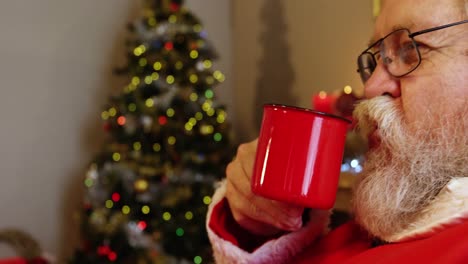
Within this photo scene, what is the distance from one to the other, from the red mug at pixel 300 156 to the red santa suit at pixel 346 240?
0.41ft

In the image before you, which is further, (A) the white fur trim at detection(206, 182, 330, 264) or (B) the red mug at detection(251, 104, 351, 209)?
(A) the white fur trim at detection(206, 182, 330, 264)

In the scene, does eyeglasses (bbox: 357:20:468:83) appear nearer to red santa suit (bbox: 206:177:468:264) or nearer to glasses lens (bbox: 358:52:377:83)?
glasses lens (bbox: 358:52:377:83)

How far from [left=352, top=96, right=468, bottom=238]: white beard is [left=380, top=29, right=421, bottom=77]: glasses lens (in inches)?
2.3

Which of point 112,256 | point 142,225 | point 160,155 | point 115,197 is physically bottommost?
point 112,256

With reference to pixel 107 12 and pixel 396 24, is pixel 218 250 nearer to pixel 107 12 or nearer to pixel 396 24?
pixel 396 24

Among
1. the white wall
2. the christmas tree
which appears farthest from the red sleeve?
the white wall

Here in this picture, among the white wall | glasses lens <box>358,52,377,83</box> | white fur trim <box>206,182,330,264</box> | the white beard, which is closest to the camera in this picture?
the white beard

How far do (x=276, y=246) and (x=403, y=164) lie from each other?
0.29m

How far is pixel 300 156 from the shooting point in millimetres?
684

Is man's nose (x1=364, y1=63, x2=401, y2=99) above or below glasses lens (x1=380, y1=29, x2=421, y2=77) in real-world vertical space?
below

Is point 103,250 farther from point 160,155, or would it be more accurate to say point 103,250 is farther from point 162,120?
point 162,120

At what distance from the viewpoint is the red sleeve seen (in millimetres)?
990

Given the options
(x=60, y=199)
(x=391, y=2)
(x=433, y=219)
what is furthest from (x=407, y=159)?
(x=60, y=199)

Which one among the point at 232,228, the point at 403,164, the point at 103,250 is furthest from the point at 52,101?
the point at 403,164
